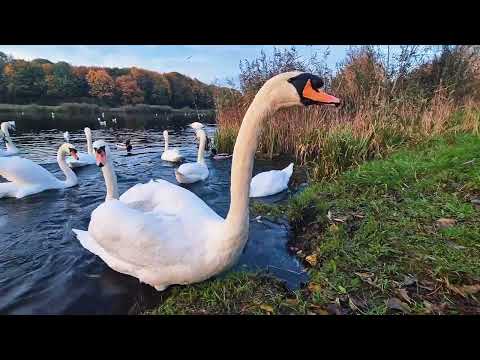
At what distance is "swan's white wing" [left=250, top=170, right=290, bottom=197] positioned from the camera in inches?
214

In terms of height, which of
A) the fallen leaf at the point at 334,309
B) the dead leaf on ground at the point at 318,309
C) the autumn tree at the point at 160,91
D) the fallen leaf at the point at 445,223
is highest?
the autumn tree at the point at 160,91

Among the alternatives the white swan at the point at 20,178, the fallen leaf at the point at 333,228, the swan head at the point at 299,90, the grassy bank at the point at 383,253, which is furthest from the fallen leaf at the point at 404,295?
the white swan at the point at 20,178

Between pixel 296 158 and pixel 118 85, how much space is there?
13000 millimetres

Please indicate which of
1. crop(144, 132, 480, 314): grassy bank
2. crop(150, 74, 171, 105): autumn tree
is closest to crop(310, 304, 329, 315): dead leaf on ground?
crop(144, 132, 480, 314): grassy bank

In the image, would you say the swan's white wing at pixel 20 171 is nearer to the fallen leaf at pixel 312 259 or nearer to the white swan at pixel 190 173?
the white swan at pixel 190 173

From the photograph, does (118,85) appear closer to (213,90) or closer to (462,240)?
(213,90)

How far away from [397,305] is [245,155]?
4.83ft

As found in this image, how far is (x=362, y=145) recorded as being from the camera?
19.0 ft

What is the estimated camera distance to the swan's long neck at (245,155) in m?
1.93

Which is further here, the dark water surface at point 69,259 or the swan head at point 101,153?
the swan head at point 101,153

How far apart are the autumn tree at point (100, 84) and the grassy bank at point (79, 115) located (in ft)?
3.40

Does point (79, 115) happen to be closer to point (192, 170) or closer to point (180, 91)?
point (180, 91)

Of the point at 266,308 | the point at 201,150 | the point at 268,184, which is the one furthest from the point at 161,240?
the point at 201,150
